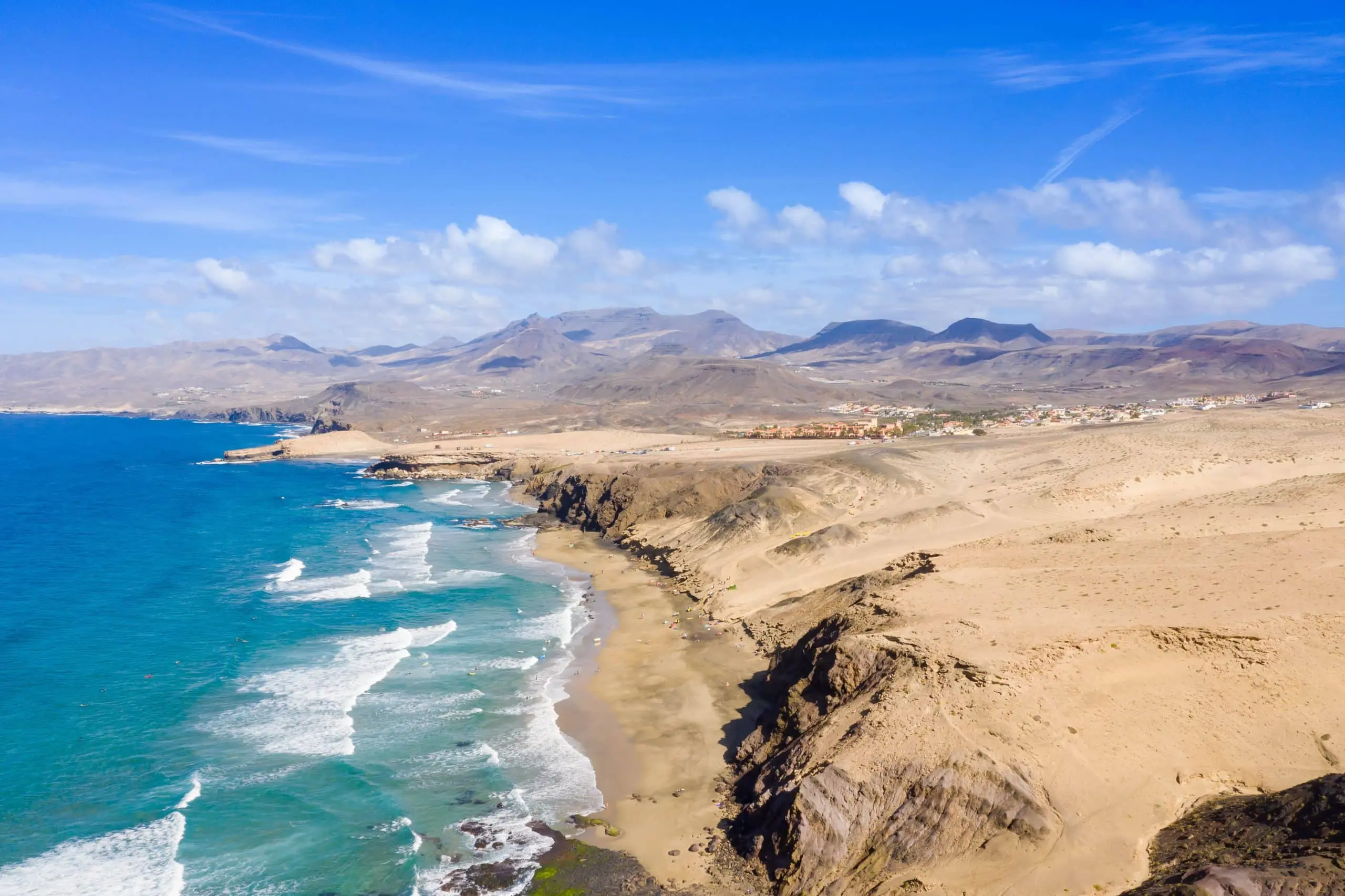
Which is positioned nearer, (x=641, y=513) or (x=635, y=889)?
(x=635, y=889)

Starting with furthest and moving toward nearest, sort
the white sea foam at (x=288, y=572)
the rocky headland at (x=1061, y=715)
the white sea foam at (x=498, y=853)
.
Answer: the white sea foam at (x=288, y=572) < the white sea foam at (x=498, y=853) < the rocky headland at (x=1061, y=715)

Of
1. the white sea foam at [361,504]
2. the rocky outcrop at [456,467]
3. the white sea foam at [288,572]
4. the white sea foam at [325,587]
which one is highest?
the rocky outcrop at [456,467]

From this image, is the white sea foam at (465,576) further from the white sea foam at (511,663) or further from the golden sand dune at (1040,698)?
the golden sand dune at (1040,698)

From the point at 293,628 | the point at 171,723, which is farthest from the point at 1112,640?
the point at 293,628

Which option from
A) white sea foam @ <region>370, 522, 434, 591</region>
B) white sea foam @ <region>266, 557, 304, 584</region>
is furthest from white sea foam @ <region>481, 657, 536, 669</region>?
white sea foam @ <region>266, 557, 304, 584</region>

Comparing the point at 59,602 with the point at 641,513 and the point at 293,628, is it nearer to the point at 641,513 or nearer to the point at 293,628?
the point at 293,628

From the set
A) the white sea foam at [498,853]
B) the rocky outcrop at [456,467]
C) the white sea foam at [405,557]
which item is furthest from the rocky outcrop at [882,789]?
the rocky outcrop at [456,467]
